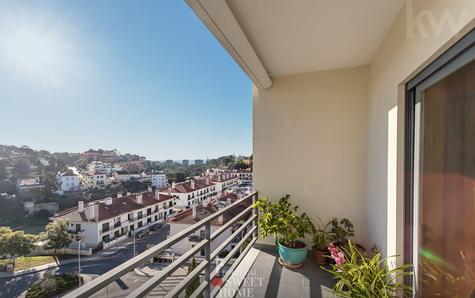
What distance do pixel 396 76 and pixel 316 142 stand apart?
118 cm

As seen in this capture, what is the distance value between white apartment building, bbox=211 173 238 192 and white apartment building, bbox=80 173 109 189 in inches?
51.4

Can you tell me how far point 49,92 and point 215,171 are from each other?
1838 mm

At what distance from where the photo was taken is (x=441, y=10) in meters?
1.02

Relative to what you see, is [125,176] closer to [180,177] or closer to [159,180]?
[159,180]

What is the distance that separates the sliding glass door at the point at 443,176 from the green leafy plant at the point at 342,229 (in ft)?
2.67

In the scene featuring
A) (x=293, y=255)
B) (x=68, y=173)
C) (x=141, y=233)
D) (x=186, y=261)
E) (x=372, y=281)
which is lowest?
(x=293, y=255)

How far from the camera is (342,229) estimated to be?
2.35m

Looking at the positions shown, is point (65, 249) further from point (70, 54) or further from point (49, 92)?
point (70, 54)

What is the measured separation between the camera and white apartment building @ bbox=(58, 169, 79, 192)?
1.29 metres

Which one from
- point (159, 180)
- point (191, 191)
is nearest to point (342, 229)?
point (191, 191)

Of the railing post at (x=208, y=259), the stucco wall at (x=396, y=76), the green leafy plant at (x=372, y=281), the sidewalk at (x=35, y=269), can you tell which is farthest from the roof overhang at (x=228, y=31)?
the green leafy plant at (x=372, y=281)

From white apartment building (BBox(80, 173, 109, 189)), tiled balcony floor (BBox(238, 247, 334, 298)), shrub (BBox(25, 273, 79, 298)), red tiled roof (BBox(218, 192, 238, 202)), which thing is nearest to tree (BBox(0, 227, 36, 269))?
shrub (BBox(25, 273, 79, 298))

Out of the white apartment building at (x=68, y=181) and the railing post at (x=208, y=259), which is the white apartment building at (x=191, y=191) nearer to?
the railing post at (x=208, y=259)

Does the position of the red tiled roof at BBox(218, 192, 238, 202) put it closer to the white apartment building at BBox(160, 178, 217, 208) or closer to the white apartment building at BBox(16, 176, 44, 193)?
the white apartment building at BBox(160, 178, 217, 208)
